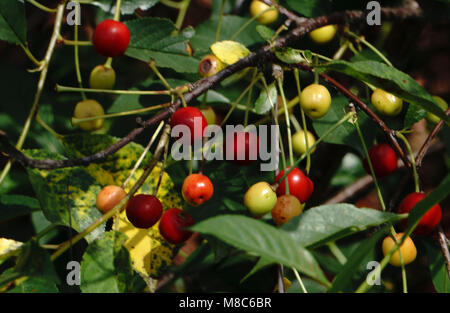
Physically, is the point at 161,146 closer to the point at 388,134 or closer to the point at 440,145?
the point at 388,134

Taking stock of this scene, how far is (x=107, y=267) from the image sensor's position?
68 cm

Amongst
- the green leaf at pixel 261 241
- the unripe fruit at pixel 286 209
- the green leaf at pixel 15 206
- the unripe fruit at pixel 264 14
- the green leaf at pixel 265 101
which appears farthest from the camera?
the unripe fruit at pixel 264 14

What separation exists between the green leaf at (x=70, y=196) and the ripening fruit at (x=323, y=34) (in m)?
0.52

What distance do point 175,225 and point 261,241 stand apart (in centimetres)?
26

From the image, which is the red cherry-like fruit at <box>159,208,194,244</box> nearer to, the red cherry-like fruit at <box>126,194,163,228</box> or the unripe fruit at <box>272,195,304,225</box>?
the red cherry-like fruit at <box>126,194,163,228</box>

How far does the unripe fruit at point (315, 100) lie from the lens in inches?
30.8

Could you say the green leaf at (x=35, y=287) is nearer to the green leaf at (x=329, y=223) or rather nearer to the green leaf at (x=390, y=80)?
the green leaf at (x=329, y=223)

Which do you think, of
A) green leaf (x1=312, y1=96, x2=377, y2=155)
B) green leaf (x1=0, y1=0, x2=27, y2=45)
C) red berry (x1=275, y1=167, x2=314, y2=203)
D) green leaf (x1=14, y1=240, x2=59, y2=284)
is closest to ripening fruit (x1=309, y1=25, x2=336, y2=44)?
green leaf (x1=312, y1=96, x2=377, y2=155)

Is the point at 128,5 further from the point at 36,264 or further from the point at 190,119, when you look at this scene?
the point at 36,264

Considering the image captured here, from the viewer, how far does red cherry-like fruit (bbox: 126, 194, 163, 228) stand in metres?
0.72

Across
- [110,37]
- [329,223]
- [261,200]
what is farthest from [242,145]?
[110,37]

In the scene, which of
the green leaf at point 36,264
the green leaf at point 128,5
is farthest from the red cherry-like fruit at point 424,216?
the green leaf at point 128,5
